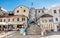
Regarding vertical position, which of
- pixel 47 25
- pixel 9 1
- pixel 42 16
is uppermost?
pixel 9 1

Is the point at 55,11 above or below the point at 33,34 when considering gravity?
above

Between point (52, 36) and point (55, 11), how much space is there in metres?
0.68

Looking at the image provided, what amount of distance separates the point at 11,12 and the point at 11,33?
58cm

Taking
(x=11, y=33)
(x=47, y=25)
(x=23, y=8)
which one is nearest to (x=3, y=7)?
(x=23, y=8)

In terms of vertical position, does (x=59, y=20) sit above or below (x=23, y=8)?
below

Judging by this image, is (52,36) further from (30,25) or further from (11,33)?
(11,33)

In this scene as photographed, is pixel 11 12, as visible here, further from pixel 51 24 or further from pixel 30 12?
pixel 51 24

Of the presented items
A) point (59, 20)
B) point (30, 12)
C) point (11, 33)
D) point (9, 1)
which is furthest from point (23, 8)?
point (59, 20)

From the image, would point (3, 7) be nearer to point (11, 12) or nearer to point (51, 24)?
point (11, 12)

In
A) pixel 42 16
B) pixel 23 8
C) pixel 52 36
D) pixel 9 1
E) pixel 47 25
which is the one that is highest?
pixel 9 1

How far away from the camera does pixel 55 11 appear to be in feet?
9.32

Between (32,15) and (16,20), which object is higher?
(32,15)

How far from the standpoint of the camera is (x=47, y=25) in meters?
2.85

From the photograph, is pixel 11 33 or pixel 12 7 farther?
pixel 12 7
